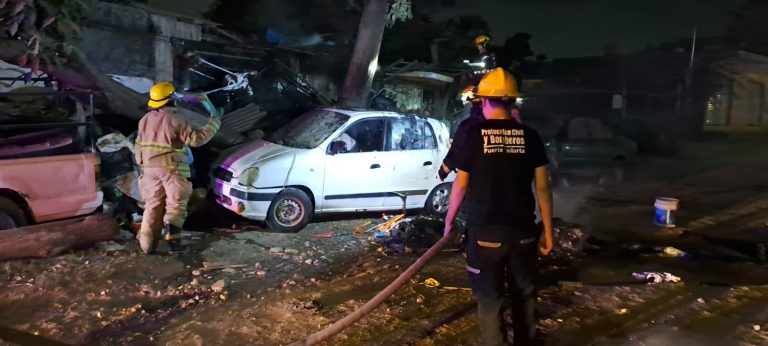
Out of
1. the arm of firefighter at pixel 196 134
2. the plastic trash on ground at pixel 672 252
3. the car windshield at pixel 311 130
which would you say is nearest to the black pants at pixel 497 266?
the arm of firefighter at pixel 196 134

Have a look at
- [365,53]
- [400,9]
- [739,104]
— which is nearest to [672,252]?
[365,53]

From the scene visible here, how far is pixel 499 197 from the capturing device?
10.9ft

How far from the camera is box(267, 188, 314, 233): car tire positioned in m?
7.32

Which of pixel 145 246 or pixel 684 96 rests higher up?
pixel 684 96

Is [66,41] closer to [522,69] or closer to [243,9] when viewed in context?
[243,9]

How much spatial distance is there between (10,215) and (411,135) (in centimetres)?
492

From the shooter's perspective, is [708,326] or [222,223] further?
[222,223]

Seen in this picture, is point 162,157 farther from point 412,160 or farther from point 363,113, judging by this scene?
point 412,160

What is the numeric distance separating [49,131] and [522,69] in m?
22.1

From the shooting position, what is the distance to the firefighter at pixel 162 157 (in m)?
5.69

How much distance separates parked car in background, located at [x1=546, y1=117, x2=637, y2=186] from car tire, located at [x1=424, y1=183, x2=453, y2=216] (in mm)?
5249

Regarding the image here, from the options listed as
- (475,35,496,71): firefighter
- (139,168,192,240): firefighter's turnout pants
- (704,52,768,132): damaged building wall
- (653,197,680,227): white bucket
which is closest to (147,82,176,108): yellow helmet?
(139,168,192,240): firefighter's turnout pants

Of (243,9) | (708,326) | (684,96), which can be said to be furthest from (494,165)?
(684,96)

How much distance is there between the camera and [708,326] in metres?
4.20
